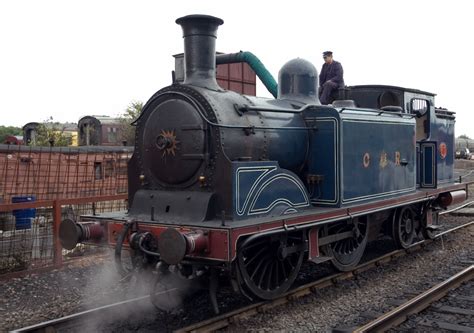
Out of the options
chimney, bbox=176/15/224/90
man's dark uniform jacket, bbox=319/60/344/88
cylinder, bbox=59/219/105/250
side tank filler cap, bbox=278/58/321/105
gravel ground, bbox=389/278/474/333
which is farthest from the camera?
man's dark uniform jacket, bbox=319/60/344/88

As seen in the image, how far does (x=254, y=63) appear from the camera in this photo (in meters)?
7.45

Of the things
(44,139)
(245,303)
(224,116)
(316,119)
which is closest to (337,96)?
(316,119)

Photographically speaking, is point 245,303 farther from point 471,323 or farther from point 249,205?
point 471,323

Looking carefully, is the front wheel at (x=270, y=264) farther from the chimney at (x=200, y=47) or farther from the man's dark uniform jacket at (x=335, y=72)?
the man's dark uniform jacket at (x=335, y=72)

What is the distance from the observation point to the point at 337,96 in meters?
8.89

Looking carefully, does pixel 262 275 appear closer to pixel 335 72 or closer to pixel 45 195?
pixel 335 72

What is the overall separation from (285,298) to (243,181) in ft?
5.18

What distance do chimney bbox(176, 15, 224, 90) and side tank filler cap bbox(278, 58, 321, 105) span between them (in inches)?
61.6

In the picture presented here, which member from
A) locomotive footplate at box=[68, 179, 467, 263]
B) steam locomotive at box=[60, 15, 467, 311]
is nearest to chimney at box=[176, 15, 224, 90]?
steam locomotive at box=[60, 15, 467, 311]

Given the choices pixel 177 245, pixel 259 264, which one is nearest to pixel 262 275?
pixel 259 264

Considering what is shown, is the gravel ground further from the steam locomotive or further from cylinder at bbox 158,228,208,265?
cylinder at bbox 158,228,208,265

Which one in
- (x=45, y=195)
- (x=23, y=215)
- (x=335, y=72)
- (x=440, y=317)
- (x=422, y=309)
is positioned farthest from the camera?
(x=45, y=195)

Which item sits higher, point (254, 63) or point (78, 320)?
point (254, 63)

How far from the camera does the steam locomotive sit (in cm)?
529
